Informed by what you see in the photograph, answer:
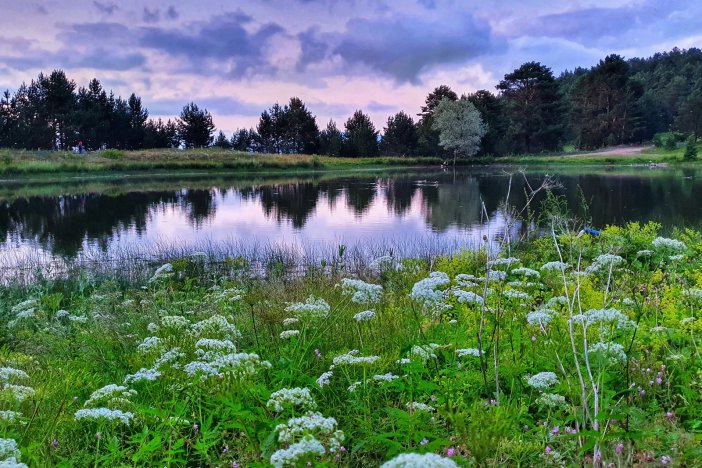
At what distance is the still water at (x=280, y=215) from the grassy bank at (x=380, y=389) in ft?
23.3

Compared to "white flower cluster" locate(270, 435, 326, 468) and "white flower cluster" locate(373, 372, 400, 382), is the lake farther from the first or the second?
"white flower cluster" locate(270, 435, 326, 468)

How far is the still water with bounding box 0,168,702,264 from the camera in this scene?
18234 millimetres

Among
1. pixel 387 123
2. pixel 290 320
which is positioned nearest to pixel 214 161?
pixel 387 123

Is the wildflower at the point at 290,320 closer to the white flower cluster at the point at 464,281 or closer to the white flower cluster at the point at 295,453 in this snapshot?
the white flower cluster at the point at 464,281

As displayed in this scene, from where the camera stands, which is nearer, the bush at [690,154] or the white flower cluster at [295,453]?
the white flower cluster at [295,453]

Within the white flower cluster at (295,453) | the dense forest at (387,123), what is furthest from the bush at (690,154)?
the white flower cluster at (295,453)

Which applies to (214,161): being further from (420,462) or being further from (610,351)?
(420,462)

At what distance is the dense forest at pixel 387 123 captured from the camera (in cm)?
7862

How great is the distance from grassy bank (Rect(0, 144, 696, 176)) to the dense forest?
8388mm

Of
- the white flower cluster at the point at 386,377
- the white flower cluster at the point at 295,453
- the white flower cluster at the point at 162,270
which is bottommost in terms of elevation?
the white flower cluster at the point at 162,270

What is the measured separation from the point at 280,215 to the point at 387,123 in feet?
218

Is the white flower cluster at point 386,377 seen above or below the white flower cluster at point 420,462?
below

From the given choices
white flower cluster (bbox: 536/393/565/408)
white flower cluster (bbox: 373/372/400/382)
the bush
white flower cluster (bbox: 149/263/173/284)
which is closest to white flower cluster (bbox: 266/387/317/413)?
white flower cluster (bbox: 373/372/400/382)

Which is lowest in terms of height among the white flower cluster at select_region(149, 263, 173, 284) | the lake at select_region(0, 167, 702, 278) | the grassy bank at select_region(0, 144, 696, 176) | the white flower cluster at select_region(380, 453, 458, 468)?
the lake at select_region(0, 167, 702, 278)
